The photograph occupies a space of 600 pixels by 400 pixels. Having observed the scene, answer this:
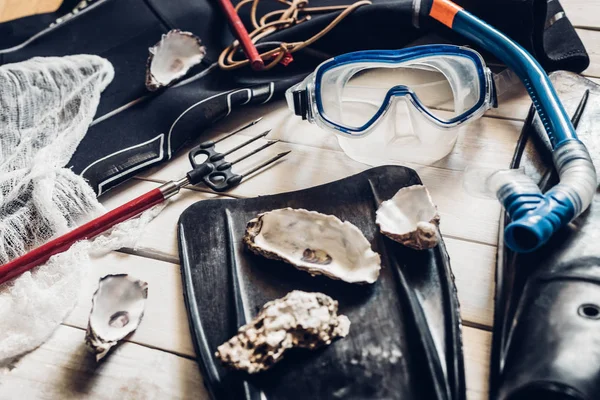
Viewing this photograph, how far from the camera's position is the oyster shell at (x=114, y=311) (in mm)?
772

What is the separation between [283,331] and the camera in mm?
704

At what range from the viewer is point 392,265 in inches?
31.7

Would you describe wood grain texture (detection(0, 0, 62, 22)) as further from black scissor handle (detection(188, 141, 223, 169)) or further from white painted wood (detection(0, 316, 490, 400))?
white painted wood (detection(0, 316, 490, 400))

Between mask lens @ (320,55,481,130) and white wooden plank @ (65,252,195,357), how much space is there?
36 cm

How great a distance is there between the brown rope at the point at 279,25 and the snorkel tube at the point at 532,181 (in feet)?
0.72

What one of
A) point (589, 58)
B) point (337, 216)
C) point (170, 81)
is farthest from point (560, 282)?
point (170, 81)

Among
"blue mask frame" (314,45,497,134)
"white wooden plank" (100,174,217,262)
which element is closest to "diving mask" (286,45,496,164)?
"blue mask frame" (314,45,497,134)

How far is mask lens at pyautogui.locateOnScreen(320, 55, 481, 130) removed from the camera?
99 centimetres

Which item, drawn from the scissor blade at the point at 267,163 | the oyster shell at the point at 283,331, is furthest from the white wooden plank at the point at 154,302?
the scissor blade at the point at 267,163

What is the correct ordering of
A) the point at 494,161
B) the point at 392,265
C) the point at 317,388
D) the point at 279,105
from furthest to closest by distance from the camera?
1. the point at 279,105
2. the point at 494,161
3. the point at 392,265
4. the point at 317,388

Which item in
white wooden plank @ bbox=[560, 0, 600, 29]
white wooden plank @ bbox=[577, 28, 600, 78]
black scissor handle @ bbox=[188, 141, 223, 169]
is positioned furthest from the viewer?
white wooden plank @ bbox=[560, 0, 600, 29]

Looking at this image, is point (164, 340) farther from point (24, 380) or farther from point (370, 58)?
point (370, 58)

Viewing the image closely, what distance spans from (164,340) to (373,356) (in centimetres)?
27

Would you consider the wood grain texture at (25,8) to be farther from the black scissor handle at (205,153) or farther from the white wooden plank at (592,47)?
the white wooden plank at (592,47)
